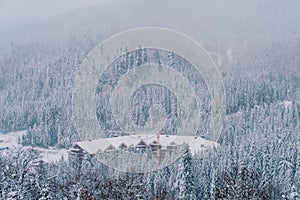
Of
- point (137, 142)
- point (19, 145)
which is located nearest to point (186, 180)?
point (137, 142)

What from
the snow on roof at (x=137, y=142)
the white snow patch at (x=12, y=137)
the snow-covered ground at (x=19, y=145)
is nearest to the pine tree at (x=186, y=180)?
the snow on roof at (x=137, y=142)

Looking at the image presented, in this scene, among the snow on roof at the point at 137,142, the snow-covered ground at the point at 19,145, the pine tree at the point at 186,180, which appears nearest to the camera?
the pine tree at the point at 186,180

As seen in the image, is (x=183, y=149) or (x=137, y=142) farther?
(x=137, y=142)

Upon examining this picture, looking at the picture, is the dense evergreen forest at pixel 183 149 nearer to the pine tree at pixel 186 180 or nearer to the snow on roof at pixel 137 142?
the pine tree at pixel 186 180

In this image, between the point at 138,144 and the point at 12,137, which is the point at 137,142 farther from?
the point at 12,137

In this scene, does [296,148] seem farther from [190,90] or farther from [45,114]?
[45,114]

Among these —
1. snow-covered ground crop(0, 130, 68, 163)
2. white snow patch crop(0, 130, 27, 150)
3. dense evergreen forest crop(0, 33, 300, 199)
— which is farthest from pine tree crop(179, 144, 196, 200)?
white snow patch crop(0, 130, 27, 150)

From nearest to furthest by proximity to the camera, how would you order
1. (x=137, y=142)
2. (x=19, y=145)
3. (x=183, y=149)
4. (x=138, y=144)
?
(x=183, y=149), (x=138, y=144), (x=137, y=142), (x=19, y=145)

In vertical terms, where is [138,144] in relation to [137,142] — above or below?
below

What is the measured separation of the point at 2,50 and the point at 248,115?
9381 centimetres

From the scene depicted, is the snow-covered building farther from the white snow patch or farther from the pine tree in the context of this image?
the white snow patch

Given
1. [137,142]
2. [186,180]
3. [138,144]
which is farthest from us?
[137,142]

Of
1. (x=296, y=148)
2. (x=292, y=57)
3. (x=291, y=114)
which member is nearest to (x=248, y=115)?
(x=291, y=114)

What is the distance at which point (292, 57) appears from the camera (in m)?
140
